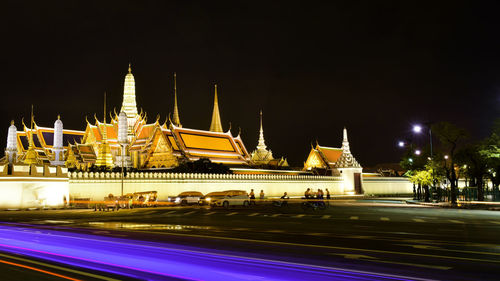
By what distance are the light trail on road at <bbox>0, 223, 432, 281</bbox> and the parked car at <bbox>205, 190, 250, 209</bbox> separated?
22.2 metres

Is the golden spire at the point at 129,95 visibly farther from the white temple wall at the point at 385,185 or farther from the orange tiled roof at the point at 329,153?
the white temple wall at the point at 385,185

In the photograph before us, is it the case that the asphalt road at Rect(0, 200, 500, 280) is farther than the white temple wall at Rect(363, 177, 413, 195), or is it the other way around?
the white temple wall at Rect(363, 177, 413, 195)

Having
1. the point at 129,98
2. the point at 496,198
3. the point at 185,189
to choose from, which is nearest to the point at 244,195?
the point at 185,189

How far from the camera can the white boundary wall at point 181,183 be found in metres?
Answer: 36.6

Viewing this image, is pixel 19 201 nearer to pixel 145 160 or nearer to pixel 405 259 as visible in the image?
pixel 405 259

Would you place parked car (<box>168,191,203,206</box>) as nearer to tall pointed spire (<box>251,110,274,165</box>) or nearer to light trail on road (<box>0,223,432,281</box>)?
light trail on road (<box>0,223,432,281</box>)

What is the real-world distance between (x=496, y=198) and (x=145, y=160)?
3925 cm

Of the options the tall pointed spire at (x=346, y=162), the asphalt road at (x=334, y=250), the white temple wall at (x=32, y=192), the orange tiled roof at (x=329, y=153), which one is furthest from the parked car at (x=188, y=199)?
the orange tiled roof at (x=329, y=153)

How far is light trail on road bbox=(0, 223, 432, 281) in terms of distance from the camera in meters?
7.46

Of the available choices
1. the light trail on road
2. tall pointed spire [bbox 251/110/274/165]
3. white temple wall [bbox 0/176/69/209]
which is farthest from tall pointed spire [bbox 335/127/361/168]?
the light trail on road

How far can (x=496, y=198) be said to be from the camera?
41.1 m

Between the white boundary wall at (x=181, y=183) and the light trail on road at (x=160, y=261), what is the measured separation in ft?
81.7

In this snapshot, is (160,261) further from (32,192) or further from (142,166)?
(142,166)

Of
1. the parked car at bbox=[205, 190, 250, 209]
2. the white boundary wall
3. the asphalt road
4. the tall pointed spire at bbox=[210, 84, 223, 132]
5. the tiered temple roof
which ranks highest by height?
the tall pointed spire at bbox=[210, 84, 223, 132]
